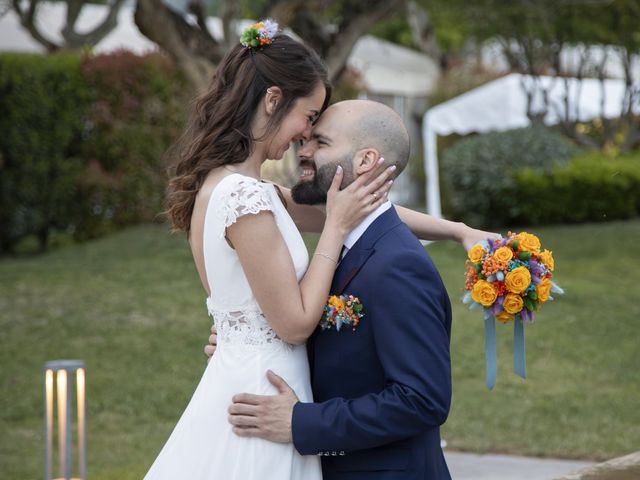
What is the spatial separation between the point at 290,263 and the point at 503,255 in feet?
1.98

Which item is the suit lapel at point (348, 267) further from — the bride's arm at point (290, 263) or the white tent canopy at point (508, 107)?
the white tent canopy at point (508, 107)

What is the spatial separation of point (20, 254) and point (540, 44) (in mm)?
11846

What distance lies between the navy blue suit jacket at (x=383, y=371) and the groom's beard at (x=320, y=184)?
16 cm

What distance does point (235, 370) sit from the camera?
2.83 metres

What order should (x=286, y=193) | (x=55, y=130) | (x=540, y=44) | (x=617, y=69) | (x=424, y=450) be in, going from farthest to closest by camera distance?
(x=617, y=69) < (x=540, y=44) < (x=55, y=130) < (x=286, y=193) < (x=424, y=450)

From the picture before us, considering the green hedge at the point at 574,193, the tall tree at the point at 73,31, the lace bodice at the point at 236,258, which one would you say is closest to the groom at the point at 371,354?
the lace bodice at the point at 236,258

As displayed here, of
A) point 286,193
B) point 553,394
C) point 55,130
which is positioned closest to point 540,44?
point 55,130

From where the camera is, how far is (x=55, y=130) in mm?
15328

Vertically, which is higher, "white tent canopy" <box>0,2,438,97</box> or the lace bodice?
"white tent canopy" <box>0,2,438,97</box>

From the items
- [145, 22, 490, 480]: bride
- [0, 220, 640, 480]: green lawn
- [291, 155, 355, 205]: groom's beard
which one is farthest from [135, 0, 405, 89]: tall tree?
[291, 155, 355, 205]: groom's beard

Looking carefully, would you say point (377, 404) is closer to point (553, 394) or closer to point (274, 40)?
point (274, 40)

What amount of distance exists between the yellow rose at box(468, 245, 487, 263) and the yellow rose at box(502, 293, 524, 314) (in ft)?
0.44

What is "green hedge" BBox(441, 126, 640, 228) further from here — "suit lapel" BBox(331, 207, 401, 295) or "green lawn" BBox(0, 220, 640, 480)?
"suit lapel" BBox(331, 207, 401, 295)

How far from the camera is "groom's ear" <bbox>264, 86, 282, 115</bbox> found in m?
2.83
